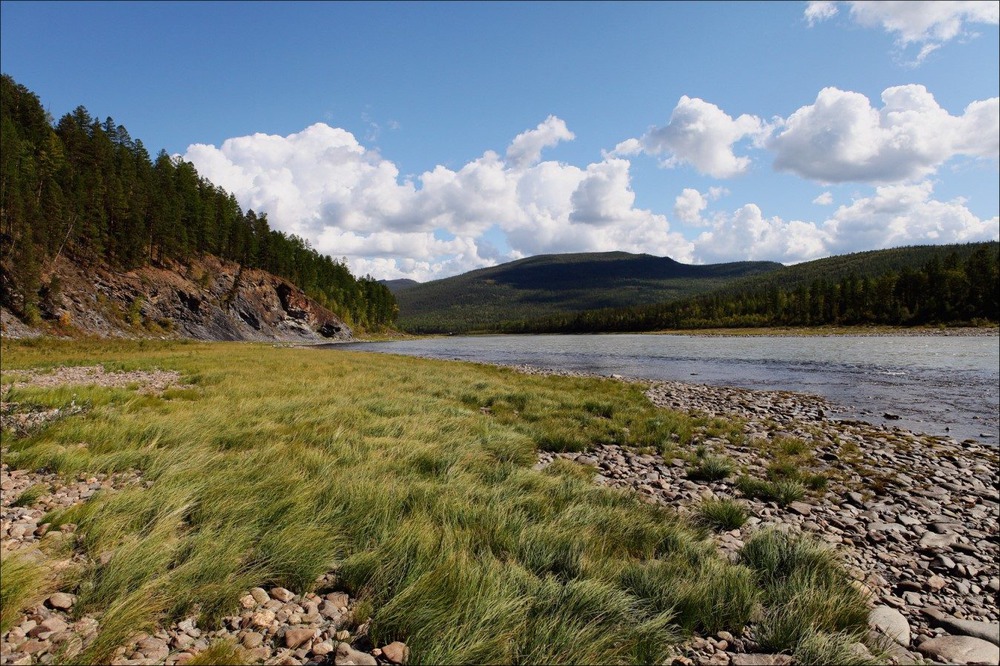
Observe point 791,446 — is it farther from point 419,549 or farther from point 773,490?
point 419,549

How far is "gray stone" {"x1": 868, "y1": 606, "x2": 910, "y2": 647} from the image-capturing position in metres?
4.06

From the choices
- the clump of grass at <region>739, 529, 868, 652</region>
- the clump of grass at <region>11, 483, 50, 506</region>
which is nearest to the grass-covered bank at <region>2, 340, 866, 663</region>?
the clump of grass at <region>739, 529, 868, 652</region>

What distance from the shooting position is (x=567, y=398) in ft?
59.9

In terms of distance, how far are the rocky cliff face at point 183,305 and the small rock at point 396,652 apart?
61795 millimetres

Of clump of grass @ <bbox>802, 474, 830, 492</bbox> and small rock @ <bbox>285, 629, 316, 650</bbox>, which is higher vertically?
small rock @ <bbox>285, 629, 316, 650</bbox>

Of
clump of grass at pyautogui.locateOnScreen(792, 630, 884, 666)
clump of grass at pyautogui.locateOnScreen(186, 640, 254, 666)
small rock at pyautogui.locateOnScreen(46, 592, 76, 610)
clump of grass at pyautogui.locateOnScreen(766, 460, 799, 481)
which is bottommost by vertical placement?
clump of grass at pyautogui.locateOnScreen(766, 460, 799, 481)

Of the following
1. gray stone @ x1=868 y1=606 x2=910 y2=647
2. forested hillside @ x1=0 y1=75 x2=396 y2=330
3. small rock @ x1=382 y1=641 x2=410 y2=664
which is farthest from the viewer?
forested hillside @ x1=0 y1=75 x2=396 y2=330

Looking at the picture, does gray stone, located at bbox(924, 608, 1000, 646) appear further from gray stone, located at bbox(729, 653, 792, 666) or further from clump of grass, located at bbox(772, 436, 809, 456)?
clump of grass, located at bbox(772, 436, 809, 456)

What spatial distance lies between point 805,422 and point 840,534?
33.3 ft

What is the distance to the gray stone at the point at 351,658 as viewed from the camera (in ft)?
10.1

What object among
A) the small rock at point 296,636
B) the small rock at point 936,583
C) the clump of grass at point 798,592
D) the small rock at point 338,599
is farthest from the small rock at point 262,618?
the small rock at point 936,583

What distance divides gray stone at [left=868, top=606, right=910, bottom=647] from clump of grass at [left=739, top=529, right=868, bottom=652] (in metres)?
0.16

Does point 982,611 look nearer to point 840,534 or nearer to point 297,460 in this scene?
point 840,534

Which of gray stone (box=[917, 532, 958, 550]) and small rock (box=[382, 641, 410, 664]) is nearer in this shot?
small rock (box=[382, 641, 410, 664])
